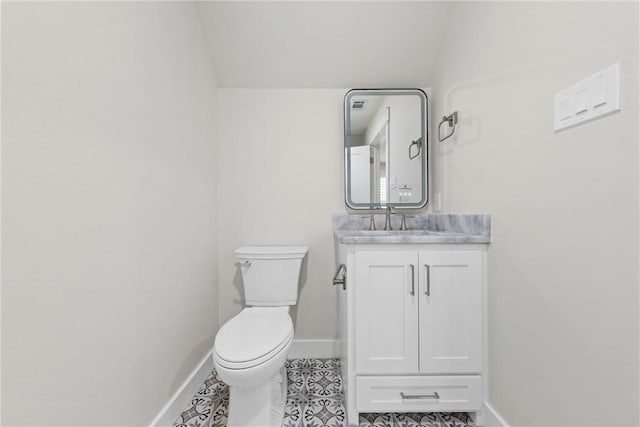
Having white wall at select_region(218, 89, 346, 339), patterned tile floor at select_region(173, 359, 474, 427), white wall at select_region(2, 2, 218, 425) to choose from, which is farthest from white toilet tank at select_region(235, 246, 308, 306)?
patterned tile floor at select_region(173, 359, 474, 427)

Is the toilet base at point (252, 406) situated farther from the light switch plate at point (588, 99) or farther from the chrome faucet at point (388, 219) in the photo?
the light switch plate at point (588, 99)

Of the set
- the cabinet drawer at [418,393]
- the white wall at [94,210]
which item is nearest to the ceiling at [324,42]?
the white wall at [94,210]

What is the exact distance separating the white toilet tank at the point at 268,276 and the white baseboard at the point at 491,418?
1.09 m

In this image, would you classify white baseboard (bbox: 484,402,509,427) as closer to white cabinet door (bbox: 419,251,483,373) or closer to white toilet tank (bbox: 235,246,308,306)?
white cabinet door (bbox: 419,251,483,373)

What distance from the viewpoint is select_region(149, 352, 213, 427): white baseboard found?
47.6 inches

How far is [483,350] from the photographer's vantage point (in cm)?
128

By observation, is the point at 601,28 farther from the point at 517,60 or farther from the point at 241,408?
the point at 241,408

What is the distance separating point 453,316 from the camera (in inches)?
50.3

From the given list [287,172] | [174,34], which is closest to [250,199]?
[287,172]

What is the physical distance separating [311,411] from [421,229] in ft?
4.06

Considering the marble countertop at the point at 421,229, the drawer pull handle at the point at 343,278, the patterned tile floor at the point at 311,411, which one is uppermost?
the marble countertop at the point at 421,229

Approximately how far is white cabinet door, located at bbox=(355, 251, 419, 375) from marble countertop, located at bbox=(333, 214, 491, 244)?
74 mm

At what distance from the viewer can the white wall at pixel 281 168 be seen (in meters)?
1.93

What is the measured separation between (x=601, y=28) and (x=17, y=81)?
1467mm
